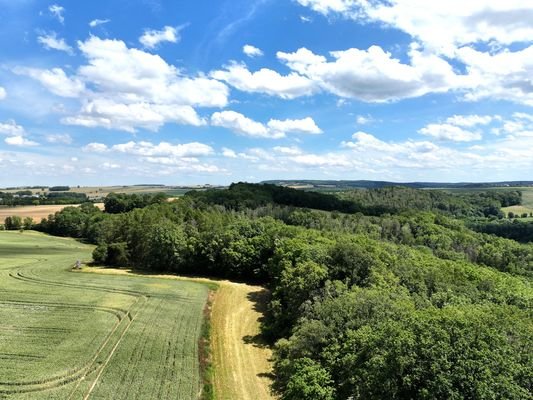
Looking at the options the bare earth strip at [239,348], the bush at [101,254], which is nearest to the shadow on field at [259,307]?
the bare earth strip at [239,348]

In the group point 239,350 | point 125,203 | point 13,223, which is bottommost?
point 239,350

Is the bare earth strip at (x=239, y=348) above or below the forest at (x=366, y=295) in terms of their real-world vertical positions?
below

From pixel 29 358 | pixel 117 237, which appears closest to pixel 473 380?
pixel 29 358

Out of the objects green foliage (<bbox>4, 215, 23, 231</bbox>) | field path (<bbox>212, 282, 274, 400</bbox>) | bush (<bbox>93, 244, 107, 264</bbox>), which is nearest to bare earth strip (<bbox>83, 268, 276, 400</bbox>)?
field path (<bbox>212, 282, 274, 400</bbox>)

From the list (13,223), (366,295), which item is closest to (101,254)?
(366,295)

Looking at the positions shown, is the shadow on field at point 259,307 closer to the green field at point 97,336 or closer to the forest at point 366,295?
the forest at point 366,295

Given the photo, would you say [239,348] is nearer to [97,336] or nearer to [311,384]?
[97,336]

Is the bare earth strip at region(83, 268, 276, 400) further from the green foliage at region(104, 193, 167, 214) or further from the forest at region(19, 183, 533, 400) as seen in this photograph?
the green foliage at region(104, 193, 167, 214)
